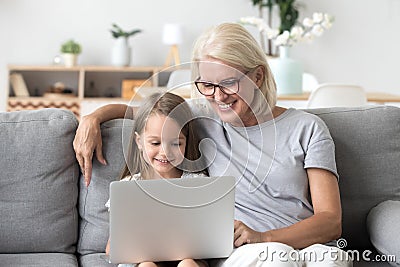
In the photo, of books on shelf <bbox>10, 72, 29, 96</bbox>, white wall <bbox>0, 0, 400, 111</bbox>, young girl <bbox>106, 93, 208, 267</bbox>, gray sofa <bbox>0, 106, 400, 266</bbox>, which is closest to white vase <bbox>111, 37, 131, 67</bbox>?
white wall <bbox>0, 0, 400, 111</bbox>

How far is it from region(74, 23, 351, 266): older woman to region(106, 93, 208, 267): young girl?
9cm

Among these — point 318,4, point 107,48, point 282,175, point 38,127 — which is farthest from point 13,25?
point 282,175

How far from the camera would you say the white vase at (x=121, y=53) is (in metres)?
5.86

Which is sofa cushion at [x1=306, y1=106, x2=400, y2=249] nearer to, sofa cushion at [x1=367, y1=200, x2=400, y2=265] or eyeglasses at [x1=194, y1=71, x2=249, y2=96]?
sofa cushion at [x1=367, y1=200, x2=400, y2=265]

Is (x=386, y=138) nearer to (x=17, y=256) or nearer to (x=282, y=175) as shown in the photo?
(x=282, y=175)

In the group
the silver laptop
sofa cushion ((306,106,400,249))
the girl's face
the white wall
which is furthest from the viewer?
the white wall

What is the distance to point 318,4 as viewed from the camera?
20.7 ft

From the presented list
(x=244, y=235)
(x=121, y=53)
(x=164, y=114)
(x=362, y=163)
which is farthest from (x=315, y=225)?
(x=121, y=53)

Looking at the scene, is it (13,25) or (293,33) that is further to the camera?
(13,25)

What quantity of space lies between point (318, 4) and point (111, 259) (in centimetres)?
477

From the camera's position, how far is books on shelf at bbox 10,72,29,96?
584cm

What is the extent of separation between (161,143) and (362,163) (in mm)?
759

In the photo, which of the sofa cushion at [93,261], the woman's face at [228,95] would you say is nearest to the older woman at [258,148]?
the woman's face at [228,95]

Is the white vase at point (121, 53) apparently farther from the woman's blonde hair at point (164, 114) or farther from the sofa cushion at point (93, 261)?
the woman's blonde hair at point (164, 114)
